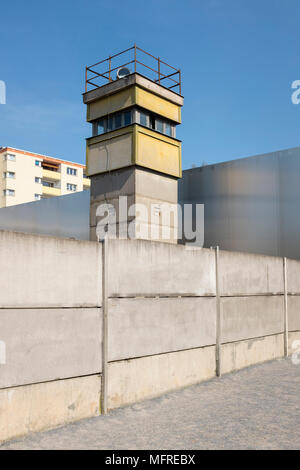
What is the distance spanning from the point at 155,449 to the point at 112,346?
1889mm

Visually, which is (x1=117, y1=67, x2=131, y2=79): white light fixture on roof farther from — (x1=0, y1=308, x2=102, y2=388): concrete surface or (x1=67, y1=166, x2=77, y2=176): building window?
(x1=67, y1=166, x2=77, y2=176): building window

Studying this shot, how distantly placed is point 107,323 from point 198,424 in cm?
194

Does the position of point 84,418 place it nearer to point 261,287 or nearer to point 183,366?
point 183,366

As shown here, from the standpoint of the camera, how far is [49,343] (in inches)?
234

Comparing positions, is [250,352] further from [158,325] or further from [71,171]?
[71,171]

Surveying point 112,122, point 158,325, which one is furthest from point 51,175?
point 158,325

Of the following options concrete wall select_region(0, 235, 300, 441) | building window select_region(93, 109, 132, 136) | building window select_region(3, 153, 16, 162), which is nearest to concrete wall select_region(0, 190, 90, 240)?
building window select_region(93, 109, 132, 136)

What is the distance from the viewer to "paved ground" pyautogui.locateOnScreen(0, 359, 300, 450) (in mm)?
5453

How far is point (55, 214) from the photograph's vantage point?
1017 inches

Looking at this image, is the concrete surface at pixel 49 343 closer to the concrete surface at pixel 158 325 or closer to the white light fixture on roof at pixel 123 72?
the concrete surface at pixel 158 325

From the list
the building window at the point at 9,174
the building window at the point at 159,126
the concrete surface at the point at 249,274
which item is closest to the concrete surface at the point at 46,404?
the concrete surface at the point at 249,274

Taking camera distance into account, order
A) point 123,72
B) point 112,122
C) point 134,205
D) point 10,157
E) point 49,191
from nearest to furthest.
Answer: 1. point 134,205
2. point 123,72
3. point 112,122
4. point 10,157
5. point 49,191

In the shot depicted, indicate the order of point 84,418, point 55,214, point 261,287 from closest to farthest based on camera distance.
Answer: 1. point 84,418
2. point 261,287
3. point 55,214

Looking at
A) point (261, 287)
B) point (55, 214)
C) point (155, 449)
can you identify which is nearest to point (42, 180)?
point (55, 214)
